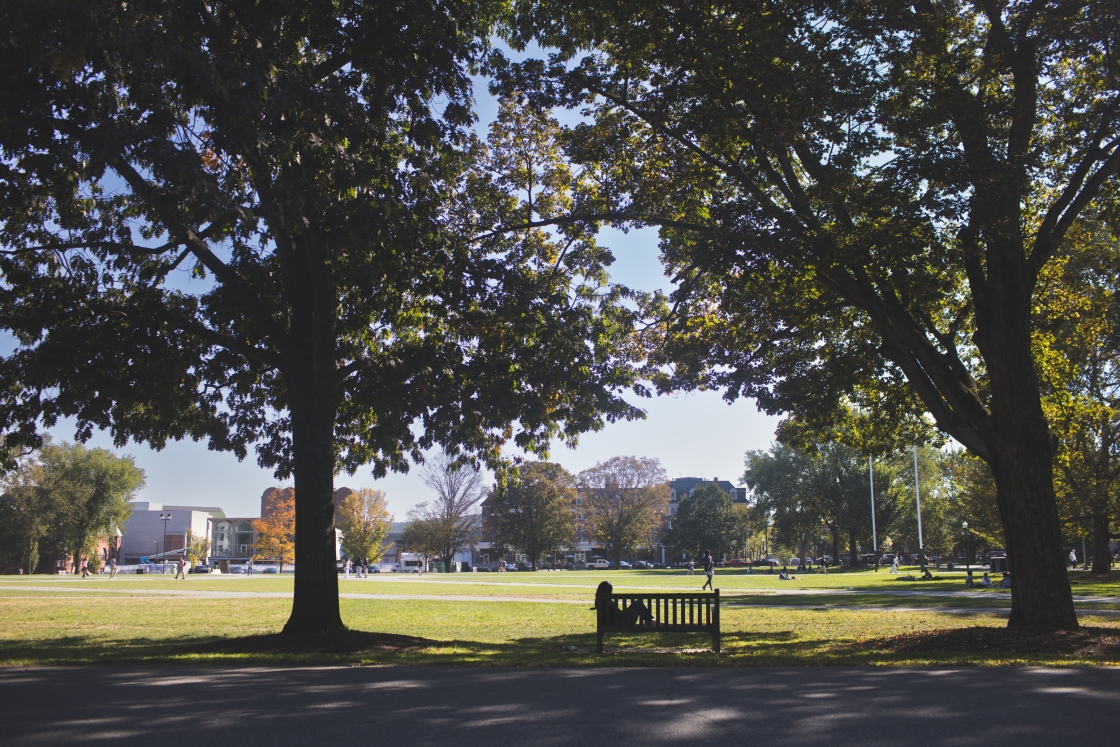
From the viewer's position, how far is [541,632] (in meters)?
15.3

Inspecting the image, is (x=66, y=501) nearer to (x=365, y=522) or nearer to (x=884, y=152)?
(x=365, y=522)

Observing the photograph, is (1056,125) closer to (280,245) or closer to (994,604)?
(994,604)

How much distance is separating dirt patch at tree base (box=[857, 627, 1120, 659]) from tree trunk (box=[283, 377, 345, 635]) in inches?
345

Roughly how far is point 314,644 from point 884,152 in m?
12.4

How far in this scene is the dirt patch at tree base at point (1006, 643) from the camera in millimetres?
11180

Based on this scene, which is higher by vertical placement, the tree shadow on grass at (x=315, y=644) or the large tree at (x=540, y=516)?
the tree shadow on grass at (x=315, y=644)

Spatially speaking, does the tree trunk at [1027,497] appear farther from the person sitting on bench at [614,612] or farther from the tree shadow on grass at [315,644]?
the tree shadow on grass at [315,644]

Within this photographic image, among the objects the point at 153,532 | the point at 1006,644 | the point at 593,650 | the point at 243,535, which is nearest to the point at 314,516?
the point at 593,650

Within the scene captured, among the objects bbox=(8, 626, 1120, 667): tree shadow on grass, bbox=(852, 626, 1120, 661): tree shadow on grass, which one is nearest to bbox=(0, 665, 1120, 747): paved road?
bbox=(8, 626, 1120, 667): tree shadow on grass

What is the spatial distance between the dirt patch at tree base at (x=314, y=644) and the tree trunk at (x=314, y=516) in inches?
16.6

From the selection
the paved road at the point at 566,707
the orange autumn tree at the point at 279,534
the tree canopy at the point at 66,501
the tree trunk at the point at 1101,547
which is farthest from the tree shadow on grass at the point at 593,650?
the orange autumn tree at the point at 279,534

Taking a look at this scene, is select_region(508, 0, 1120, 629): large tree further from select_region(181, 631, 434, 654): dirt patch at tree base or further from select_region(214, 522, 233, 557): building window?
select_region(214, 522, 233, 557): building window

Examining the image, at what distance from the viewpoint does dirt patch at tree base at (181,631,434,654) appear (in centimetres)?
1162

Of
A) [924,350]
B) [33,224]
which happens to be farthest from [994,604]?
[33,224]
